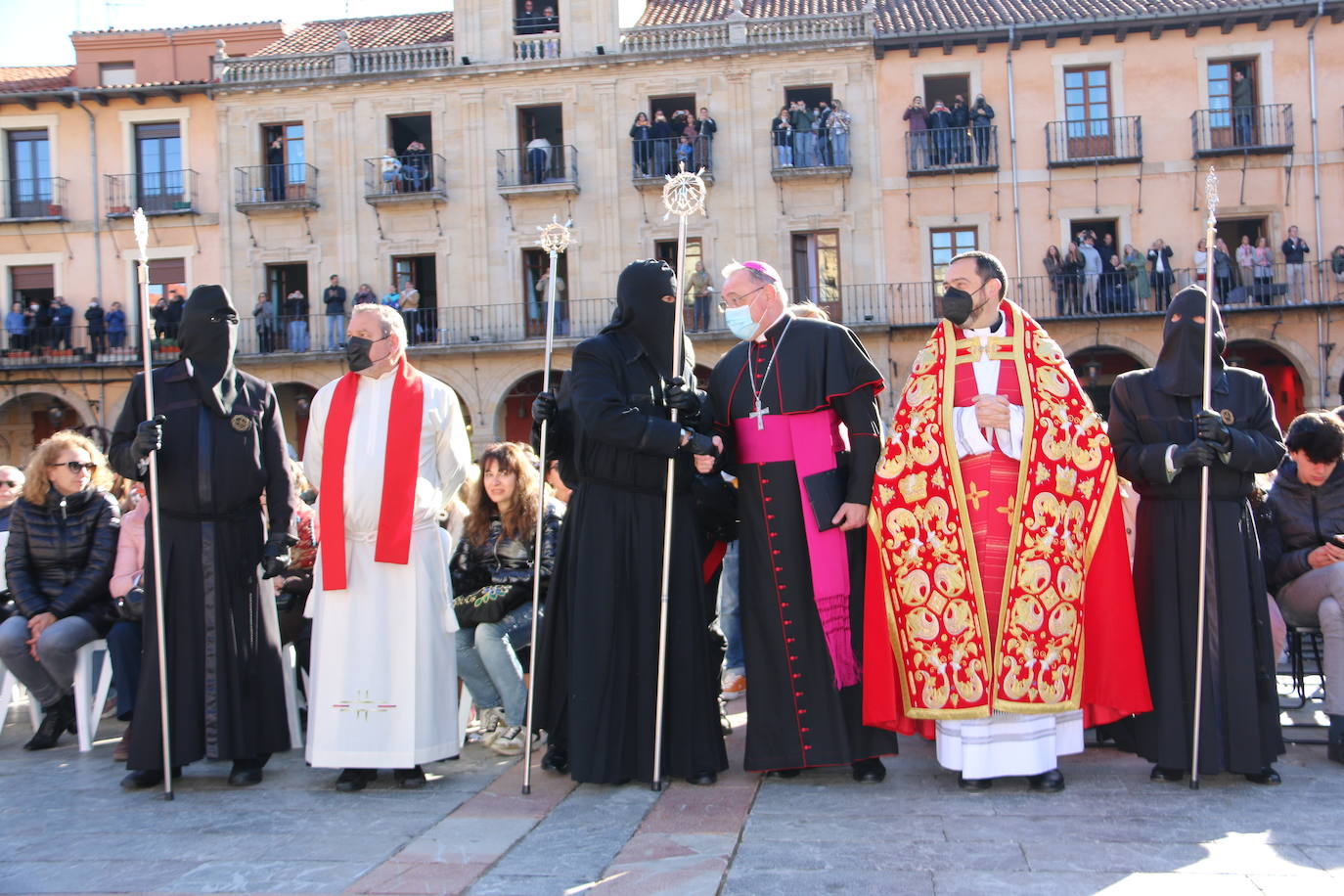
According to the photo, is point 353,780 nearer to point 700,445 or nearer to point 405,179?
point 700,445

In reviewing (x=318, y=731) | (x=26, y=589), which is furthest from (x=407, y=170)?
(x=318, y=731)

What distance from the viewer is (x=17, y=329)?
2427cm

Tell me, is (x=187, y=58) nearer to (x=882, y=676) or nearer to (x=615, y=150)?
(x=615, y=150)

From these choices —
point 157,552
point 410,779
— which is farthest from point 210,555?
point 410,779

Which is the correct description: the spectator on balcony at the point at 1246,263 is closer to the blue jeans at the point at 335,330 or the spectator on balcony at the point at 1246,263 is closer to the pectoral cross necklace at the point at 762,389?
the blue jeans at the point at 335,330

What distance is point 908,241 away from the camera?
22812mm

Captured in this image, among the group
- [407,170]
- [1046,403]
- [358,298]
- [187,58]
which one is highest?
[187,58]

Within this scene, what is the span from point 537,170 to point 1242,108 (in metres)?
12.5

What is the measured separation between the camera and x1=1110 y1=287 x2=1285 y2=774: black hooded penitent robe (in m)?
4.80

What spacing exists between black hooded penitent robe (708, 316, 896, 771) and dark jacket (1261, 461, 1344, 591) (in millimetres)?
2004

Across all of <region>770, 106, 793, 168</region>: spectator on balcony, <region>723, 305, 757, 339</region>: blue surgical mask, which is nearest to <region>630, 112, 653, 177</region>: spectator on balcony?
<region>770, 106, 793, 168</region>: spectator on balcony

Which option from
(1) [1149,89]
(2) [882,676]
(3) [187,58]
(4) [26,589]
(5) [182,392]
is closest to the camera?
(2) [882,676]

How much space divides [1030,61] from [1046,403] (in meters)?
19.6

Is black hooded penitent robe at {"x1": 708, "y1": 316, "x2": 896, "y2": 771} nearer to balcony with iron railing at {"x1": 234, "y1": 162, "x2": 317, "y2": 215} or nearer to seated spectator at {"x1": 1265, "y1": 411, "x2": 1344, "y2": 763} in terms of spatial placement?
seated spectator at {"x1": 1265, "y1": 411, "x2": 1344, "y2": 763}
